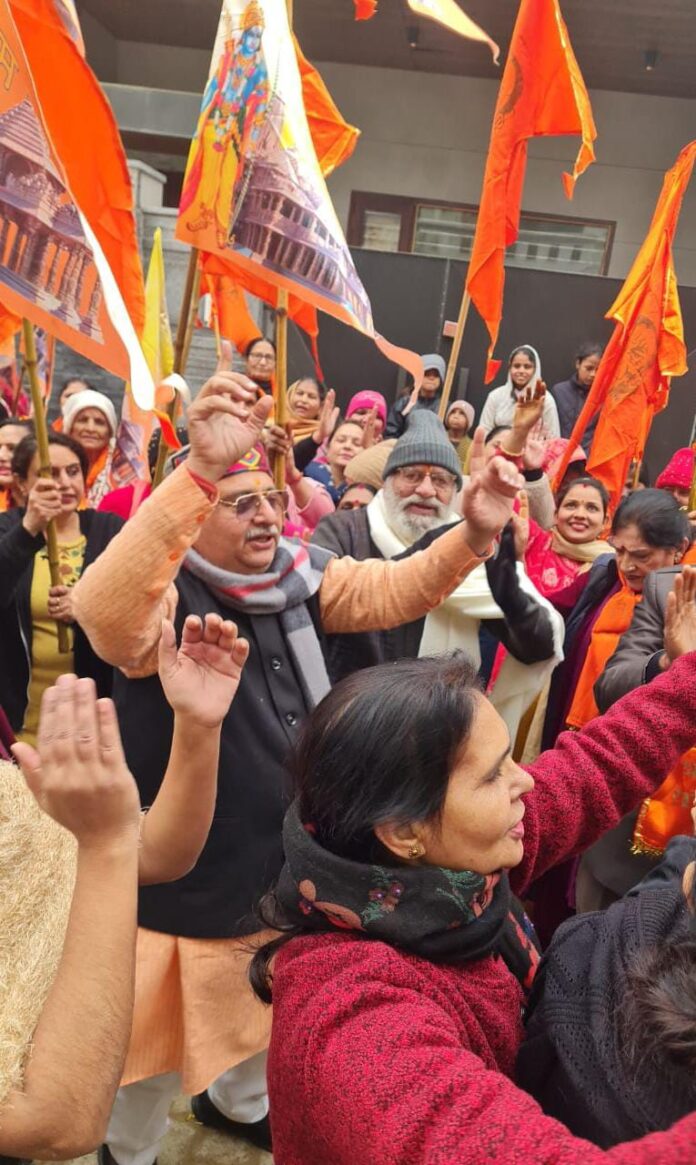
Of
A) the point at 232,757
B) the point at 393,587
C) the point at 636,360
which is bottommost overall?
the point at 232,757

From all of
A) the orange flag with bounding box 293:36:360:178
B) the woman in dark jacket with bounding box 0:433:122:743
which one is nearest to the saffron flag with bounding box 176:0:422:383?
the woman in dark jacket with bounding box 0:433:122:743

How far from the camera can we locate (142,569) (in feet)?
5.48

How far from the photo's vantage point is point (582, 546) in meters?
3.49

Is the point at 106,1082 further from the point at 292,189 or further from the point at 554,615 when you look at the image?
the point at 292,189

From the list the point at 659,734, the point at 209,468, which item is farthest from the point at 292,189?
the point at 659,734

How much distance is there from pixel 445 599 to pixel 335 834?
4.38 feet

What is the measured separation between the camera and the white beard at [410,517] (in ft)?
9.34

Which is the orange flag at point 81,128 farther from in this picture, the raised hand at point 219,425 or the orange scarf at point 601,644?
the orange scarf at point 601,644

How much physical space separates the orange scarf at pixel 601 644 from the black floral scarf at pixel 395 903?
1.72 metres

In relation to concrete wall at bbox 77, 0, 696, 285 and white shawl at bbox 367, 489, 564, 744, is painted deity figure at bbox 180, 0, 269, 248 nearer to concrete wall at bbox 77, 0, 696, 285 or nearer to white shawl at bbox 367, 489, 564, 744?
white shawl at bbox 367, 489, 564, 744

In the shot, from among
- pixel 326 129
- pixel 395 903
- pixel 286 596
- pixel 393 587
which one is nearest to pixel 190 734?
pixel 395 903

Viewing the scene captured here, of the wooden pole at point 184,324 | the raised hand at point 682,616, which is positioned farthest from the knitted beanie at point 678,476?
the raised hand at point 682,616

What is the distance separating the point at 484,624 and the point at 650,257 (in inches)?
94.3

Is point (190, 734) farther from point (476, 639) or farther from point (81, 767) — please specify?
point (476, 639)
